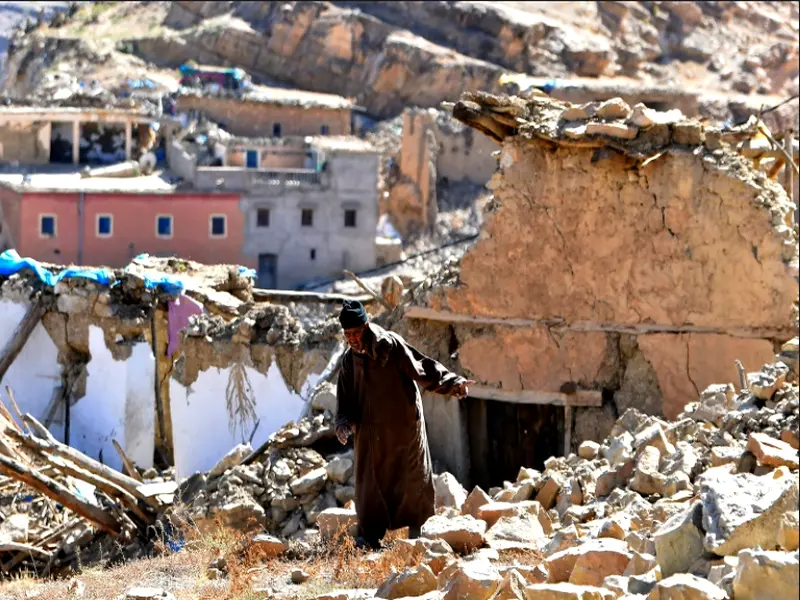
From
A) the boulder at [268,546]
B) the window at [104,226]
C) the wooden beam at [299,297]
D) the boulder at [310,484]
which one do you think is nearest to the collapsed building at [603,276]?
the boulder at [310,484]

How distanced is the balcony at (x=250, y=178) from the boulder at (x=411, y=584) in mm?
36645

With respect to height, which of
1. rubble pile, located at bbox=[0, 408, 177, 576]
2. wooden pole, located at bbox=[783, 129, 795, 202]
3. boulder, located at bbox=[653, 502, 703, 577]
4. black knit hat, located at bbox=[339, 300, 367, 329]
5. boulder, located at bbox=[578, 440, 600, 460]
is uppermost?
wooden pole, located at bbox=[783, 129, 795, 202]

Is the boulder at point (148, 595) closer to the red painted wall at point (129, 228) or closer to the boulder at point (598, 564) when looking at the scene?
the boulder at point (598, 564)

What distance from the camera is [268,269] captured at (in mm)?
44375

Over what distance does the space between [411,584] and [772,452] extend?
192 centimetres

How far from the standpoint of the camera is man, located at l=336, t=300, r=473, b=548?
899cm

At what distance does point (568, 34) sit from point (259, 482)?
54488 millimetres

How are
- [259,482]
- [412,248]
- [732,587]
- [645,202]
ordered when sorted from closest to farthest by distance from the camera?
1. [732,587]
2. [259,482]
3. [645,202]
4. [412,248]

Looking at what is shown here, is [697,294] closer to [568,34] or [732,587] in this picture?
[732,587]

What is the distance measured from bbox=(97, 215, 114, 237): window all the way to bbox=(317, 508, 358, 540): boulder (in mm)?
32934

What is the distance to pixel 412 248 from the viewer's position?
169ft

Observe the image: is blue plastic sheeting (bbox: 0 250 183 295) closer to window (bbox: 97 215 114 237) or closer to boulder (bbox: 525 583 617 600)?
boulder (bbox: 525 583 617 600)

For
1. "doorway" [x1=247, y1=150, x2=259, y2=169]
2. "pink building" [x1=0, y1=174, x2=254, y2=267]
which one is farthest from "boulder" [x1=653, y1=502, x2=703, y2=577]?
"doorway" [x1=247, y1=150, x2=259, y2=169]

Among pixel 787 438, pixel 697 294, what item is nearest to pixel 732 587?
pixel 787 438
